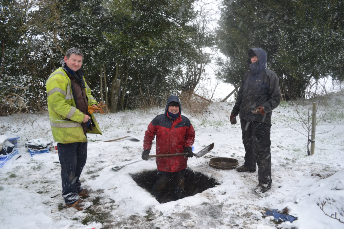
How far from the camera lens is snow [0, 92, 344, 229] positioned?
96.8 inches

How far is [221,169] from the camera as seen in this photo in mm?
4137

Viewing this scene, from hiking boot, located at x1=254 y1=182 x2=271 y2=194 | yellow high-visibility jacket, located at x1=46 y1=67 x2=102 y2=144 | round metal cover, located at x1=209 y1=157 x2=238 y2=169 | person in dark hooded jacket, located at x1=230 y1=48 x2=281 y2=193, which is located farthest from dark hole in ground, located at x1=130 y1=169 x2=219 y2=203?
yellow high-visibility jacket, located at x1=46 y1=67 x2=102 y2=144

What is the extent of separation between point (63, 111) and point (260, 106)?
2.45 meters

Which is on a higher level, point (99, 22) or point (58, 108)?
point (99, 22)

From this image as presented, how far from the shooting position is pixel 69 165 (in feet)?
9.03

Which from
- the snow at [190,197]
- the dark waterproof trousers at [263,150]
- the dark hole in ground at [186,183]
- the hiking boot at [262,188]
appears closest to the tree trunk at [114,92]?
the snow at [190,197]

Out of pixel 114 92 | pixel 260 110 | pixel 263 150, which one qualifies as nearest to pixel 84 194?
pixel 263 150

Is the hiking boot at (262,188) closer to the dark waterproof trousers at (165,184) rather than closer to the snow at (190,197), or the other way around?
the snow at (190,197)

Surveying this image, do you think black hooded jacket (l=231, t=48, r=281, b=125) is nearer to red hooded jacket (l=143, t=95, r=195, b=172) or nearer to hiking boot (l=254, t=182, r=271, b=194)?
hiking boot (l=254, t=182, r=271, b=194)

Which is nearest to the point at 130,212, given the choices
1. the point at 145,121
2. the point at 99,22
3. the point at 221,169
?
the point at 221,169

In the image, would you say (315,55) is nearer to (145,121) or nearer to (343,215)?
Result: (145,121)

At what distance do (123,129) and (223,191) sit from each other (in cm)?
503

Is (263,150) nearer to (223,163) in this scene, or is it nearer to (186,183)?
(223,163)

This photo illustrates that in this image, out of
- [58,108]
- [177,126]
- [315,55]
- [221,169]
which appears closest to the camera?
[58,108]
